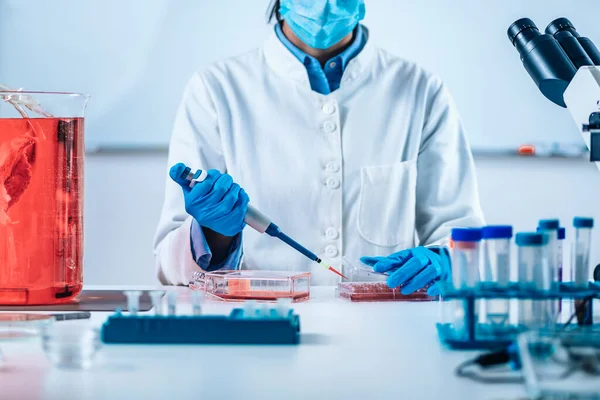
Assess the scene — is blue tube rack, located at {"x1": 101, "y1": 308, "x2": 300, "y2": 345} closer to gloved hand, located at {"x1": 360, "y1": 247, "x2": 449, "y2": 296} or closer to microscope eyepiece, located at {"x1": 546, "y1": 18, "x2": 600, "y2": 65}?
gloved hand, located at {"x1": 360, "y1": 247, "x2": 449, "y2": 296}

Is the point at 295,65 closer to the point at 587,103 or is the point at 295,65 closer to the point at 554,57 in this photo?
the point at 554,57

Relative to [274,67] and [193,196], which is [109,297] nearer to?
[193,196]

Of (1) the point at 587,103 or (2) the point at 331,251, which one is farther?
(2) the point at 331,251

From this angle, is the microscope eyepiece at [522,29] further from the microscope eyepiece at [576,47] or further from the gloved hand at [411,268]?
the gloved hand at [411,268]

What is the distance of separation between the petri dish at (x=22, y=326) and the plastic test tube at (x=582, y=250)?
57 cm

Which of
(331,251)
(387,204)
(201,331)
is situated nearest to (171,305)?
(201,331)

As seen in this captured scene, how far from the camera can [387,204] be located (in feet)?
5.83

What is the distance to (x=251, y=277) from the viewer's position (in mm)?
1074

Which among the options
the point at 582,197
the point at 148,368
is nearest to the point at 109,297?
the point at 148,368

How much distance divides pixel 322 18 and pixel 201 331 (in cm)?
116

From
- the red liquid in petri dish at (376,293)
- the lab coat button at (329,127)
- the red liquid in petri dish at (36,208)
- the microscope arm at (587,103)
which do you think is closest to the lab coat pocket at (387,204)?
the lab coat button at (329,127)

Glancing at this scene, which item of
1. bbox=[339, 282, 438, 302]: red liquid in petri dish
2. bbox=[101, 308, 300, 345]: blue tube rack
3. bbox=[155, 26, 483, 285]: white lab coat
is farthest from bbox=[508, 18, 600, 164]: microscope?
bbox=[155, 26, 483, 285]: white lab coat

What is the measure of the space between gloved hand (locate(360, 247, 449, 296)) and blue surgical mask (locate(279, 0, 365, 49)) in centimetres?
73

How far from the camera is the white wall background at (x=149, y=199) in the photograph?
266 cm
